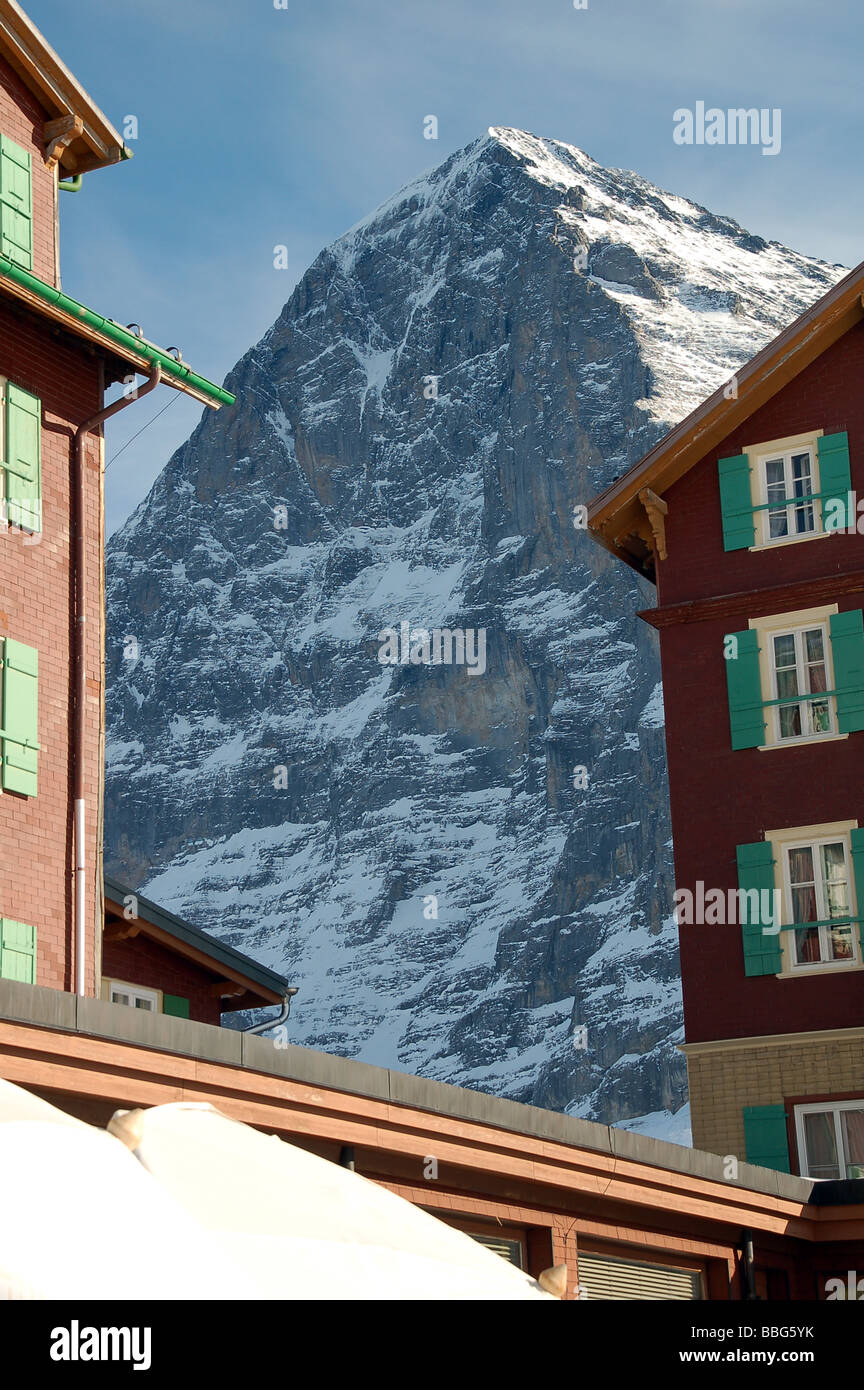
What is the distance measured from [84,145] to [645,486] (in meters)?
9.55

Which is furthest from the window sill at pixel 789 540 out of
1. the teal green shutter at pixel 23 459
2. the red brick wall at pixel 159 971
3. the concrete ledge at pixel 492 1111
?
the concrete ledge at pixel 492 1111

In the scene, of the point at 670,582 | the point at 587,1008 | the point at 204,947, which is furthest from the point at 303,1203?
the point at 587,1008

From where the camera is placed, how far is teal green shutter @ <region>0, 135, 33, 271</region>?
21.4 meters

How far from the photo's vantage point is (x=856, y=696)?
25.2 meters

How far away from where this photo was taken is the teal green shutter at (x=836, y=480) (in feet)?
85.3

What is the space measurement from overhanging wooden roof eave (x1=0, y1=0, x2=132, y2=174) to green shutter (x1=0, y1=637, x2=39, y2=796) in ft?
24.2

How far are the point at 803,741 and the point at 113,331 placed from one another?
11.0m

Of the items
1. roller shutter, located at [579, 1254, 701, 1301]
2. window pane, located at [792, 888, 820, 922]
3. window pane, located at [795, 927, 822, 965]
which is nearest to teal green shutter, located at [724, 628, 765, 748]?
window pane, located at [792, 888, 820, 922]

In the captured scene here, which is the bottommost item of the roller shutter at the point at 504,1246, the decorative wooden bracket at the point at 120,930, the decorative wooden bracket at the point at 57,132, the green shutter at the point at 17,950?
the roller shutter at the point at 504,1246

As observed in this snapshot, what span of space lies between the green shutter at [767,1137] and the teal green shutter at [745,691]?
5129 millimetres

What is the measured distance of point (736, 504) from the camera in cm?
2681

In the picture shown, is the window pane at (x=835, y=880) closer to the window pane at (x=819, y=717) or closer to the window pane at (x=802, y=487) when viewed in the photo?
the window pane at (x=819, y=717)

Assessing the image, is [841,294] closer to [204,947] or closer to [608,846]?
[204,947]

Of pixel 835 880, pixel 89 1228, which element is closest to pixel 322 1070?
pixel 89 1228
